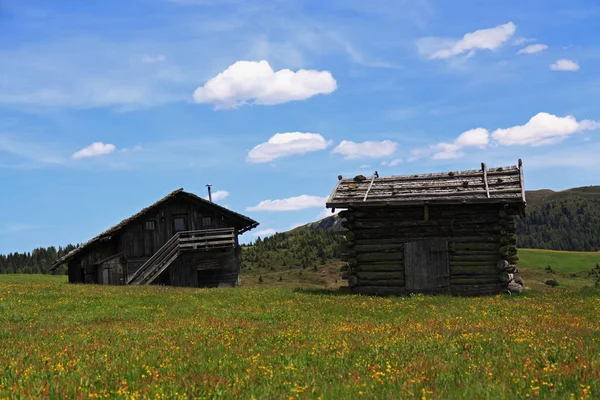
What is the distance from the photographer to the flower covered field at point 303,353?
7.37 metres

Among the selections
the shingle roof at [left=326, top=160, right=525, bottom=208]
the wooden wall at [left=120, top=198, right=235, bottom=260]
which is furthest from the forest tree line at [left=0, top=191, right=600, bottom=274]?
the wooden wall at [left=120, top=198, right=235, bottom=260]

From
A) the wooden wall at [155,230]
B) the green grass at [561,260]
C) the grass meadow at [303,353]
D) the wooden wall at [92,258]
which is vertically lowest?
the green grass at [561,260]

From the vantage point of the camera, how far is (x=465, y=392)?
7059 millimetres

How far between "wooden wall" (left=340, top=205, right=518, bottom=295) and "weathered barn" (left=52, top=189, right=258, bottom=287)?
17.2 m

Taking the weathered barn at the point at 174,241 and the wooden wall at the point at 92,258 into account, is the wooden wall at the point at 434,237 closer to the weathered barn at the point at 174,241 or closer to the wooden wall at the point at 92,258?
the weathered barn at the point at 174,241

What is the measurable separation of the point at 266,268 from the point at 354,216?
136 feet

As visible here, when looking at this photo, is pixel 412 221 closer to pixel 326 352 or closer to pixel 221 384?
pixel 326 352

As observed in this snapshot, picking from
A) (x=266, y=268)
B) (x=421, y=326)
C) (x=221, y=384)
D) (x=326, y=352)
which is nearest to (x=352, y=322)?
(x=421, y=326)

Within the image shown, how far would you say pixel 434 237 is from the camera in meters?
28.7

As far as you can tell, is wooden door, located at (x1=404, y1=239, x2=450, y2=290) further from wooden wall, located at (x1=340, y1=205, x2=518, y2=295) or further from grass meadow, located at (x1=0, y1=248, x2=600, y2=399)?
grass meadow, located at (x1=0, y1=248, x2=600, y2=399)

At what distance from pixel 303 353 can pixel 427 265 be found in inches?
773

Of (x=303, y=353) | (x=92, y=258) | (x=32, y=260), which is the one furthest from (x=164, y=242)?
(x=32, y=260)

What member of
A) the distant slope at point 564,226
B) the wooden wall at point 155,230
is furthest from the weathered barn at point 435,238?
the distant slope at point 564,226

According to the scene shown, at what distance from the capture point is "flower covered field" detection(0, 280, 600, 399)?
24.2 ft
